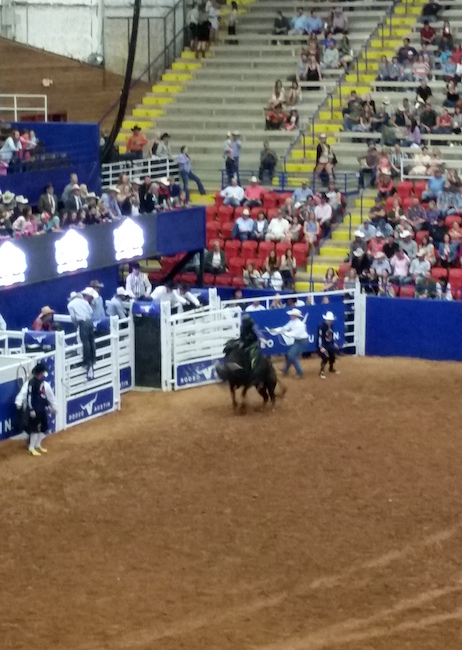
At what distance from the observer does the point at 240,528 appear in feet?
51.6

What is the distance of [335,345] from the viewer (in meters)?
25.2

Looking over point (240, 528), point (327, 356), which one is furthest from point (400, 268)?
point (240, 528)

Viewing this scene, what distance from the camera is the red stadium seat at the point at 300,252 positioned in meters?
29.2

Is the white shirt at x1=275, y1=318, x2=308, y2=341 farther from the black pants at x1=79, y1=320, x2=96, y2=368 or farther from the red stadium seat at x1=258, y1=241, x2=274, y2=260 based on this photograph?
the red stadium seat at x1=258, y1=241, x2=274, y2=260

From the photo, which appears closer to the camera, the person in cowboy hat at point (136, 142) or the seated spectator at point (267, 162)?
the seated spectator at point (267, 162)

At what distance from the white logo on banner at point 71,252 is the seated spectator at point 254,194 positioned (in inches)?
234

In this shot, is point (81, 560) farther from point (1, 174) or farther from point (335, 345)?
point (1, 174)

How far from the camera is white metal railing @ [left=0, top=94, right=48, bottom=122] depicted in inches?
1223

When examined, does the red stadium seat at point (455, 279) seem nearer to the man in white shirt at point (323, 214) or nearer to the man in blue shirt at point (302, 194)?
the man in white shirt at point (323, 214)

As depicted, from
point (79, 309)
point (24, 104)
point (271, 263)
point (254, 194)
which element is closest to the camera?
point (79, 309)

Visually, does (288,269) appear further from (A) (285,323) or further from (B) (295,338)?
(B) (295,338)

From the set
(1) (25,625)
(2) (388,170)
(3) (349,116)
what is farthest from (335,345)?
(1) (25,625)

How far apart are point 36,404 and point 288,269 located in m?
10.5

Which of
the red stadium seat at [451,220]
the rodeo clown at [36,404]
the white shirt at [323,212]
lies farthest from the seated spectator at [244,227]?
the rodeo clown at [36,404]
